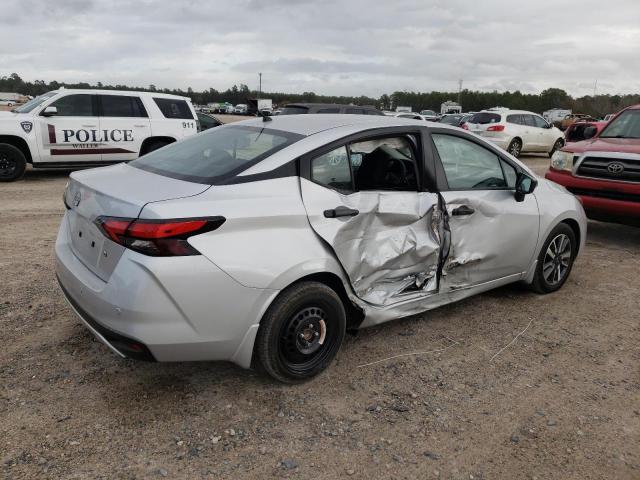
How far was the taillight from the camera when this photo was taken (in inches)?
96.8

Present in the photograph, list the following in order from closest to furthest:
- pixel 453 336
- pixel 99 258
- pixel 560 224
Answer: pixel 99 258 → pixel 453 336 → pixel 560 224

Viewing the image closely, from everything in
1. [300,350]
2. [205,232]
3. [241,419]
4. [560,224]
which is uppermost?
[205,232]

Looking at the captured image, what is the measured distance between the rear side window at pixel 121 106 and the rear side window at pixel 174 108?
0.43 m

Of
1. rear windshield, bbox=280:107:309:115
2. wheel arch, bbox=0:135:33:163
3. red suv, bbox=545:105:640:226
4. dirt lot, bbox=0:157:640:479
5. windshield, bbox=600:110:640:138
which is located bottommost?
dirt lot, bbox=0:157:640:479

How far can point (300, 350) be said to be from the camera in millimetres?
3045

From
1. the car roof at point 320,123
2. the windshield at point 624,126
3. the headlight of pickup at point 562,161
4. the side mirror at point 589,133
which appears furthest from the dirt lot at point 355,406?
the side mirror at point 589,133

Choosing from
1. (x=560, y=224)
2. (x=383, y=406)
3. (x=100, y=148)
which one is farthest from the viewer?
(x=100, y=148)

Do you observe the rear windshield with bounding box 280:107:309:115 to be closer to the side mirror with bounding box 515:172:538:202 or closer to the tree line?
the side mirror with bounding box 515:172:538:202

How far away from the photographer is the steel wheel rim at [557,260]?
4.57m

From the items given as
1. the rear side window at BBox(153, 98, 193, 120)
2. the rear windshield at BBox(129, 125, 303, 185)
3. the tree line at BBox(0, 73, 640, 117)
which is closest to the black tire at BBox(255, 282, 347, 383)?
the rear windshield at BBox(129, 125, 303, 185)

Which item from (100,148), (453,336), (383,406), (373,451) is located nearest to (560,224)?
(453,336)

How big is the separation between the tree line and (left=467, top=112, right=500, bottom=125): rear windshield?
47.0m

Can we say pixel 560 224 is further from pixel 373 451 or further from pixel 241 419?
pixel 241 419

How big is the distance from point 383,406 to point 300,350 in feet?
1.90
